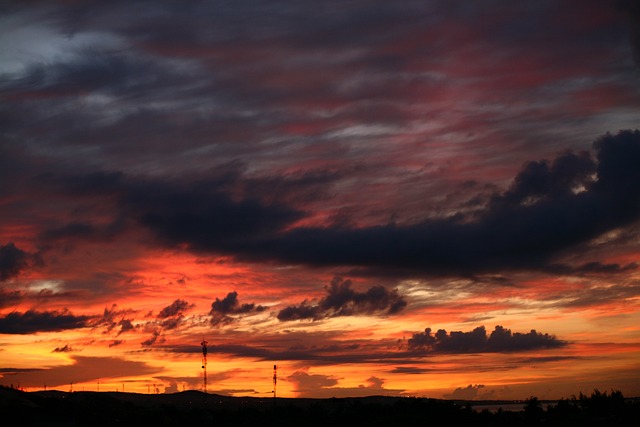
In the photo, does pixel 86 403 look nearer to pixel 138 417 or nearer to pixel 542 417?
pixel 138 417

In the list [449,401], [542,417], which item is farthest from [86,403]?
[542,417]

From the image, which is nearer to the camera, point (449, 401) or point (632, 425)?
point (632, 425)

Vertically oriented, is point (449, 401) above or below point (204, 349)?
below

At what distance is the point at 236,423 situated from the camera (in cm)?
12156

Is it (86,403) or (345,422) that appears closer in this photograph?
Result: (86,403)

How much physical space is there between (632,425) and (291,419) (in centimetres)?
4482

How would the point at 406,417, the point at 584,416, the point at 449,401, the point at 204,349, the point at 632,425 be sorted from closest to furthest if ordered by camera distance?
the point at 632,425, the point at 584,416, the point at 406,417, the point at 449,401, the point at 204,349

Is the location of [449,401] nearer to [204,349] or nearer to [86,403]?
[86,403]

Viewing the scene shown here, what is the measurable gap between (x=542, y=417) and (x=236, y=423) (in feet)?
149

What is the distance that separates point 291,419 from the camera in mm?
111000

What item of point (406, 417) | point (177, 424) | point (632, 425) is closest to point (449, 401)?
point (406, 417)

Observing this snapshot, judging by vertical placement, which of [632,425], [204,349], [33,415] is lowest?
[632,425]

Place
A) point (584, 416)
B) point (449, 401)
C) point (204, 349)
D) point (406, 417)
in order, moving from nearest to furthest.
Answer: point (584, 416) → point (406, 417) → point (449, 401) → point (204, 349)

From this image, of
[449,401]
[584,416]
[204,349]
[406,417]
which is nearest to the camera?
[584,416]
